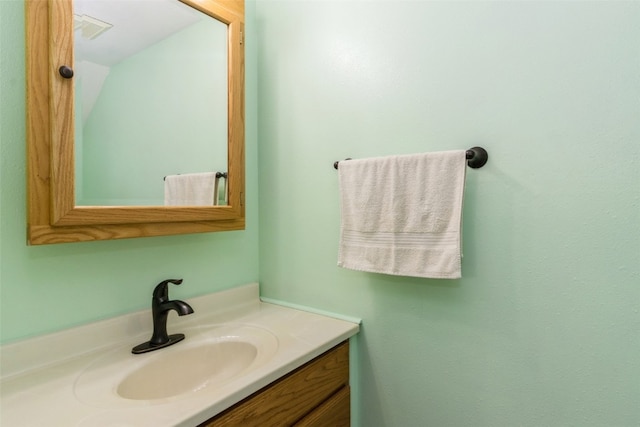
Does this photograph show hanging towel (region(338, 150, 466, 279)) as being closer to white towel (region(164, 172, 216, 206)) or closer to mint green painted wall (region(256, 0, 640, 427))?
mint green painted wall (region(256, 0, 640, 427))

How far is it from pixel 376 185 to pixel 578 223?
503 millimetres

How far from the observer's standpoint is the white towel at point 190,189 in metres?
1.01

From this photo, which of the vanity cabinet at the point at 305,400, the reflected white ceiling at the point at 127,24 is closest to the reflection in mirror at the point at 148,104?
the reflected white ceiling at the point at 127,24

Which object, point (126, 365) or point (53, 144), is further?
point (126, 365)

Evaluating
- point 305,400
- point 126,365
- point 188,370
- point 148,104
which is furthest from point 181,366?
point 148,104

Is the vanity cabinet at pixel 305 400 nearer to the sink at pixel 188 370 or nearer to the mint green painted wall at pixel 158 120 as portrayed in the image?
the sink at pixel 188 370

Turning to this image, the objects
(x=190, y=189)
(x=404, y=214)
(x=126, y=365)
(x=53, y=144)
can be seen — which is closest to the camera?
(x=53, y=144)

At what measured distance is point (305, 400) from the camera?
2.94 ft

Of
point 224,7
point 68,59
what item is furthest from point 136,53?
point 224,7

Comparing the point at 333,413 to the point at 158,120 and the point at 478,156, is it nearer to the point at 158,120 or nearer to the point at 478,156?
the point at 478,156

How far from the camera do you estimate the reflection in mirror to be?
0.83 m

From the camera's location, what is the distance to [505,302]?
86 cm

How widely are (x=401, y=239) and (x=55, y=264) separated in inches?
36.8

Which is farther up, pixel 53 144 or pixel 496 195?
pixel 53 144
